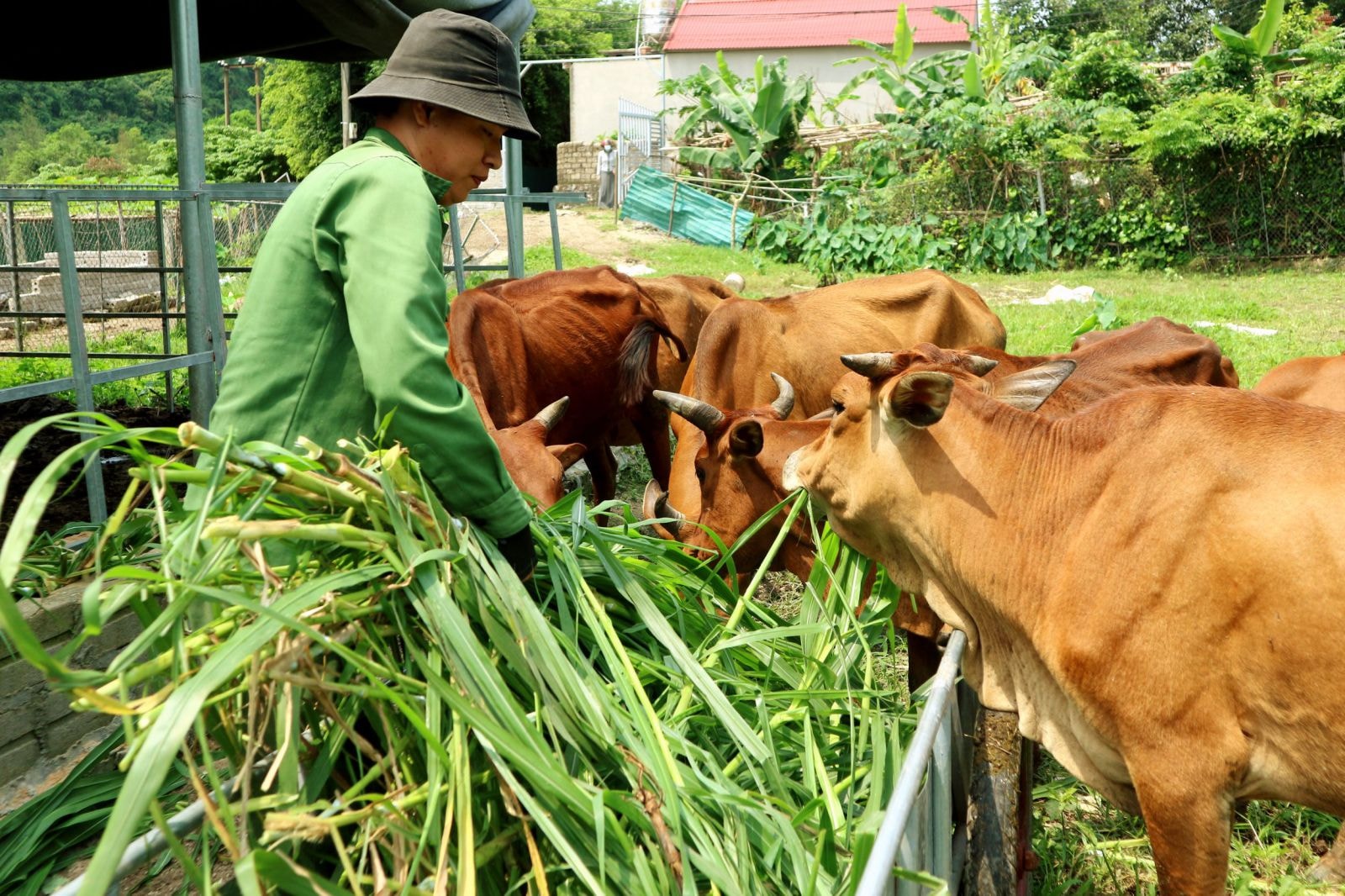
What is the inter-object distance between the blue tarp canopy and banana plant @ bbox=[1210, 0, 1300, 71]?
16.4 metres

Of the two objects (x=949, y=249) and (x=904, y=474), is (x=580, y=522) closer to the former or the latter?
(x=904, y=474)

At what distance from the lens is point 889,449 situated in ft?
11.6

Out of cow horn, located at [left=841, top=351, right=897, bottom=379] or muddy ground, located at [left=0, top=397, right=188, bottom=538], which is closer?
cow horn, located at [left=841, top=351, right=897, bottom=379]

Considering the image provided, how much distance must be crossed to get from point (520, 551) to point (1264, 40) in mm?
21749

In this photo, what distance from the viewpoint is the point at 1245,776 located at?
10.4 ft

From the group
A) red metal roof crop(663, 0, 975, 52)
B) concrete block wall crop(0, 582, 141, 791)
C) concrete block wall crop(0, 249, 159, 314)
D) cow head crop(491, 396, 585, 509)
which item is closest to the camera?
concrete block wall crop(0, 582, 141, 791)

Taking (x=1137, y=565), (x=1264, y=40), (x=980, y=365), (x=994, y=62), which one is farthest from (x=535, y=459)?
(x=994, y=62)

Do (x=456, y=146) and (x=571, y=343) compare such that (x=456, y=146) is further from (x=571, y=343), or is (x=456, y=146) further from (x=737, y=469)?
(x=571, y=343)

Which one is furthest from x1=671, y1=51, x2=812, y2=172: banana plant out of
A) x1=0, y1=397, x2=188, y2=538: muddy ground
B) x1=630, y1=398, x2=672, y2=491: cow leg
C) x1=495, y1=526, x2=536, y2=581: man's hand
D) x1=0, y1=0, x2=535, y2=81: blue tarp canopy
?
x1=495, y1=526, x2=536, y2=581: man's hand

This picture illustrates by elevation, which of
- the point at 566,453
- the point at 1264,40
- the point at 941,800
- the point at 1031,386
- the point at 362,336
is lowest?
the point at 941,800

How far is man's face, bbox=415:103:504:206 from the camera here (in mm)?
2838

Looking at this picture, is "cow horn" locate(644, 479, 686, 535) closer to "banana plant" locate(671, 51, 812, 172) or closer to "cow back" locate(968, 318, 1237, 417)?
"cow back" locate(968, 318, 1237, 417)

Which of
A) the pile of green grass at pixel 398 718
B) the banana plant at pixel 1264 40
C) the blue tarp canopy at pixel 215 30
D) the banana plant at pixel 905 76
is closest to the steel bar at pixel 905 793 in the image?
the pile of green grass at pixel 398 718

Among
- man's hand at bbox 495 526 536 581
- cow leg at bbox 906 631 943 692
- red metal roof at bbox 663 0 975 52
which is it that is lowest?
cow leg at bbox 906 631 943 692
